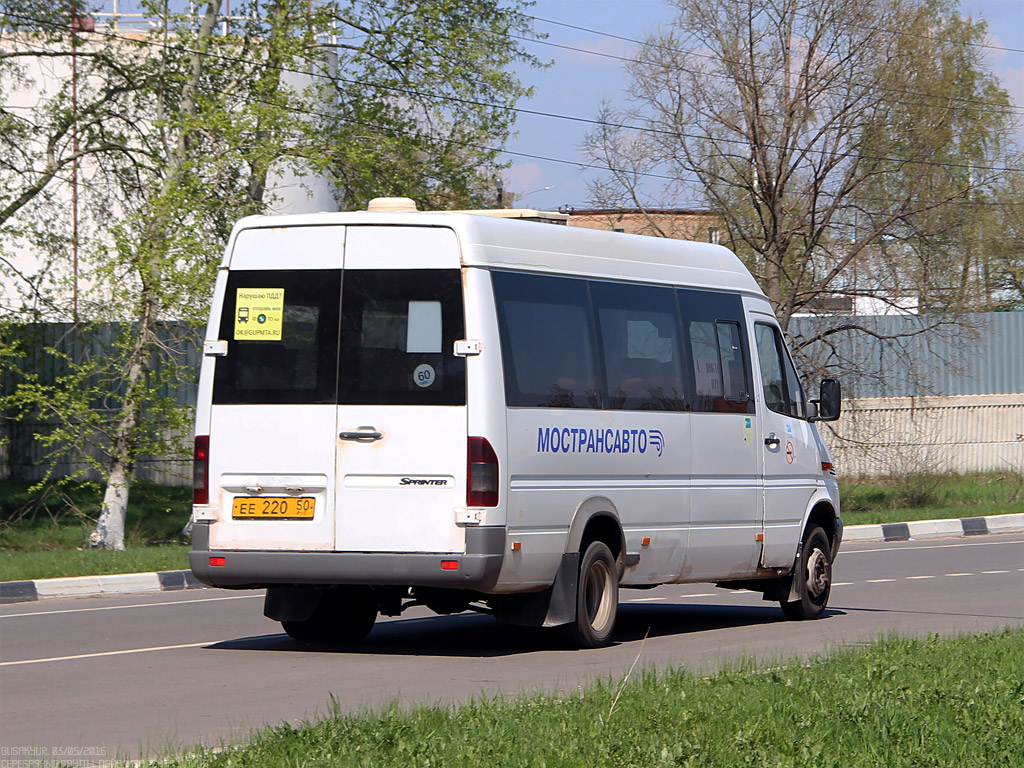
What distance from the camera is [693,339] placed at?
37.7 feet

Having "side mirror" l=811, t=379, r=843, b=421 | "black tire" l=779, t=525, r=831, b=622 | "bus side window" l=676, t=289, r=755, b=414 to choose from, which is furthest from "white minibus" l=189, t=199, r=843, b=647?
"side mirror" l=811, t=379, r=843, b=421

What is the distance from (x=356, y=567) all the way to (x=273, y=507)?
70 cm

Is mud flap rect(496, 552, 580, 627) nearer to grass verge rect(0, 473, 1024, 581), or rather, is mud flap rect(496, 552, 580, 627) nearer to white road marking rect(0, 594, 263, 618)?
white road marking rect(0, 594, 263, 618)

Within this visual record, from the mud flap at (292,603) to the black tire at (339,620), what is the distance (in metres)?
0.09

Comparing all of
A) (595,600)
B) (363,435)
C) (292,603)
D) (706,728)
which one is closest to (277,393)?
(363,435)

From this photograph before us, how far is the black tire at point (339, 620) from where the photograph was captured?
10.6 m

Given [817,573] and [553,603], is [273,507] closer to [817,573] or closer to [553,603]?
[553,603]

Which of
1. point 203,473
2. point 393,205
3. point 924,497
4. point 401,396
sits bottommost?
point 924,497

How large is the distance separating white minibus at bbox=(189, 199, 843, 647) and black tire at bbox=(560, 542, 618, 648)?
0.05 feet

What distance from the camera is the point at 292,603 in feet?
34.3

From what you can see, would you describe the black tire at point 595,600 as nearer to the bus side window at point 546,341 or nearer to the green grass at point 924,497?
the bus side window at point 546,341

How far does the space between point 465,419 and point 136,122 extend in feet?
46.1

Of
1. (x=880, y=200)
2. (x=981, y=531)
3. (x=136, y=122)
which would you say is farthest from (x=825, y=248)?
(x=136, y=122)

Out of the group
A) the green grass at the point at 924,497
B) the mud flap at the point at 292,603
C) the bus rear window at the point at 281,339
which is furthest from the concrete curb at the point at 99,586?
the green grass at the point at 924,497
